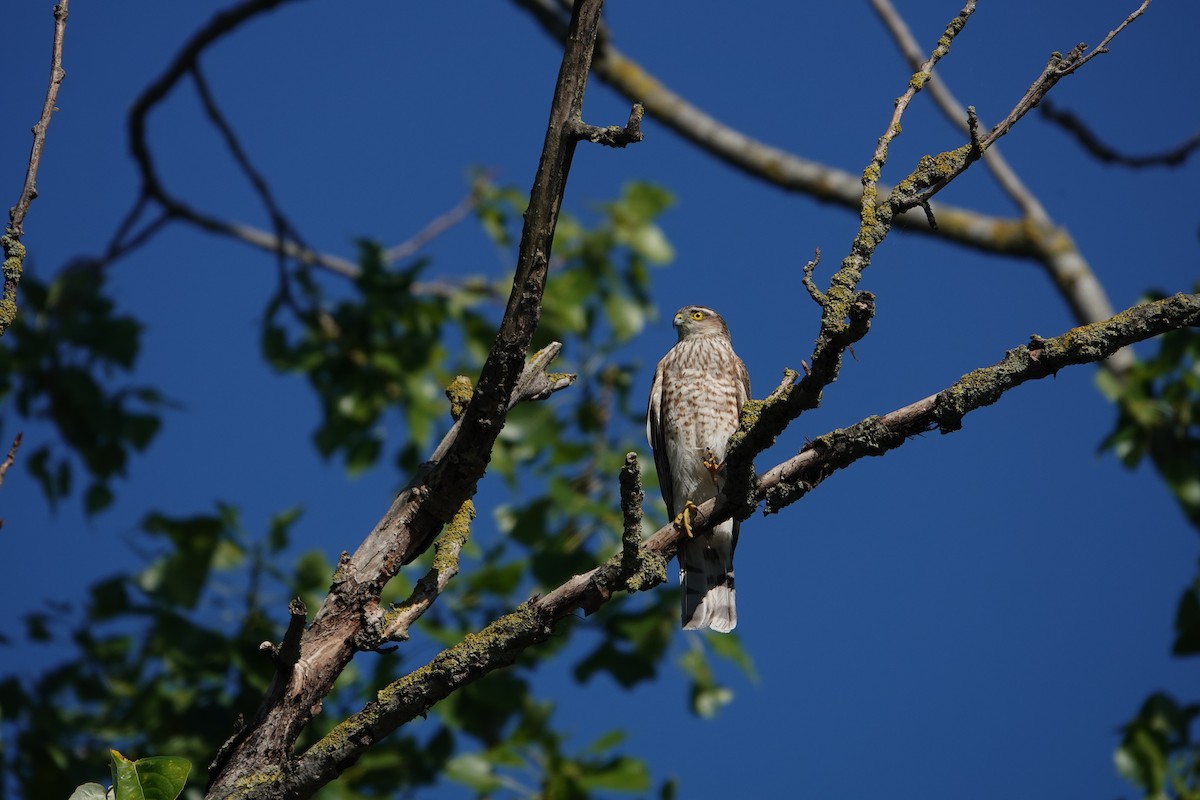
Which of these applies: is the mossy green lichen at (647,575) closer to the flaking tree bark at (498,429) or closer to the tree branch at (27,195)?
the flaking tree bark at (498,429)

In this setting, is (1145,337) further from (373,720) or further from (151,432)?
(151,432)

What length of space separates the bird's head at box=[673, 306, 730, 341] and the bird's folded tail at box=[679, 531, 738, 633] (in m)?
1.64

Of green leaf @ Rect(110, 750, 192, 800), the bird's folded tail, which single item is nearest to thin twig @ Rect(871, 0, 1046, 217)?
the bird's folded tail

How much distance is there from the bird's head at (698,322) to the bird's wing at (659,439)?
47 centimetres

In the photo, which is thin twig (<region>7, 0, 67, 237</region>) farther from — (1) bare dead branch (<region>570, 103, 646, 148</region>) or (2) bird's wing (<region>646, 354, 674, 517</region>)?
(2) bird's wing (<region>646, 354, 674, 517</region>)

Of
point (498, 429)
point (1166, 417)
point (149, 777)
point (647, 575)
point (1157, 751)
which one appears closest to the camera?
point (149, 777)

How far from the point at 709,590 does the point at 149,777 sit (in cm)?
353

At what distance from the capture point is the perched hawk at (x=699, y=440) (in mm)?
5746

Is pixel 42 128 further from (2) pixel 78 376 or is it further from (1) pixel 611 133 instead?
(2) pixel 78 376

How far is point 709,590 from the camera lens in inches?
227

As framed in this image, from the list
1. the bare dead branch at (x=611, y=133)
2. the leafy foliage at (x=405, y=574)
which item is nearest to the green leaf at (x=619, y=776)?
the leafy foliage at (x=405, y=574)

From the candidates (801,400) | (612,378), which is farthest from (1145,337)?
(612,378)

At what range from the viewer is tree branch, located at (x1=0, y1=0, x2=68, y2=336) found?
2615 millimetres

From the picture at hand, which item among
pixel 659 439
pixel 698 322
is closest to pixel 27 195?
pixel 659 439
